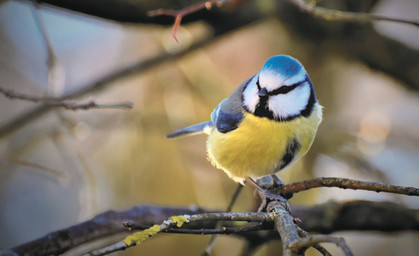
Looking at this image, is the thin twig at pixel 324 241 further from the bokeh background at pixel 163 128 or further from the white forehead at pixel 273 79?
the bokeh background at pixel 163 128

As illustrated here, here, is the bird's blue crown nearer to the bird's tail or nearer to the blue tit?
the blue tit

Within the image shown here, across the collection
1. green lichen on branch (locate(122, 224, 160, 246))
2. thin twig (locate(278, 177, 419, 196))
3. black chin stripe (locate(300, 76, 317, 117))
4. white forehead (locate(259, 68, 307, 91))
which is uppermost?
white forehead (locate(259, 68, 307, 91))

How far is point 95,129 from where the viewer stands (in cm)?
261

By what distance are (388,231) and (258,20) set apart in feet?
4.42

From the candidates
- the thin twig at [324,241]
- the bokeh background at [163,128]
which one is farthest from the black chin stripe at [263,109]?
the thin twig at [324,241]

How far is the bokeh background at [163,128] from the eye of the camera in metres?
2.32

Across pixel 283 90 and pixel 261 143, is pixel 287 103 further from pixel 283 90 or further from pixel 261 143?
pixel 261 143

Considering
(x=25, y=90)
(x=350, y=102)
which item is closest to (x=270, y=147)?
(x=350, y=102)

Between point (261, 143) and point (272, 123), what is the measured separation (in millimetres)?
86

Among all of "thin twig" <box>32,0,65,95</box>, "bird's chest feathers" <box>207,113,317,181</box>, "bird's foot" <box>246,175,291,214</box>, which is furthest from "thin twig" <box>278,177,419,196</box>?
"thin twig" <box>32,0,65,95</box>

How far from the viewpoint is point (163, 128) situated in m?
2.68

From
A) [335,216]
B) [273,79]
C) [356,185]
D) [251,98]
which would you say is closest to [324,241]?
[356,185]

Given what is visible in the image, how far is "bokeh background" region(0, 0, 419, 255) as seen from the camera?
2322 millimetres

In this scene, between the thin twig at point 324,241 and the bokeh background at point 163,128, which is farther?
the bokeh background at point 163,128
